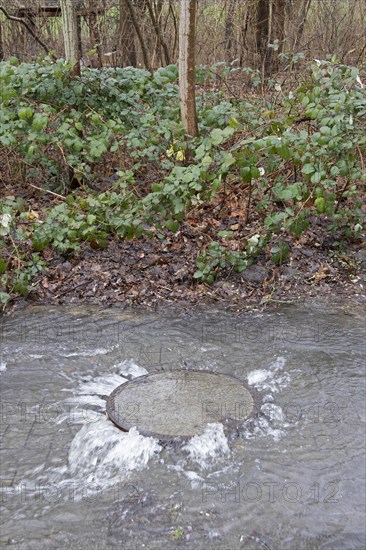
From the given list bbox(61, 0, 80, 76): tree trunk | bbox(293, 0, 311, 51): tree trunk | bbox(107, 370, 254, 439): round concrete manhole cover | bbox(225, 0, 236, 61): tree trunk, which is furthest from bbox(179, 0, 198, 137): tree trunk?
bbox(225, 0, 236, 61): tree trunk

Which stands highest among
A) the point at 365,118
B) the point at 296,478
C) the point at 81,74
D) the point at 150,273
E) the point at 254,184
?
the point at 81,74

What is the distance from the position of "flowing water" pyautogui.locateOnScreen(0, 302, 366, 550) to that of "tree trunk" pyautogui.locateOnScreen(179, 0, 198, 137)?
2643mm

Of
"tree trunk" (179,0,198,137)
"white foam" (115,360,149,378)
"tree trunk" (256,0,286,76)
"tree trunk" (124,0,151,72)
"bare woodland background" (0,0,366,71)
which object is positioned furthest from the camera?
"tree trunk" (256,0,286,76)

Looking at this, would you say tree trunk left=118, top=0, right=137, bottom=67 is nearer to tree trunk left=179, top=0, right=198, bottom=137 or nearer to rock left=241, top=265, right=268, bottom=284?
tree trunk left=179, top=0, right=198, bottom=137

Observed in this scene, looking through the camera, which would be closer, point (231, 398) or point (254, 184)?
point (231, 398)

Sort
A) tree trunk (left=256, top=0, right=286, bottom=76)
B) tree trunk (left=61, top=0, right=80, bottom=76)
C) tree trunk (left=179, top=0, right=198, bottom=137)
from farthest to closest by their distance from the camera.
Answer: tree trunk (left=256, top=0, right=286, bottom=76) → tree trunk (left=61, top=0, right=80, bottom=76) → tree trunk (left=179, top=0, right=198, bottom=137)

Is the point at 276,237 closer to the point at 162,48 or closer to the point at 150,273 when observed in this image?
the point at 150,273

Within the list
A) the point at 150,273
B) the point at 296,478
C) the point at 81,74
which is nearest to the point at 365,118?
the point at 150,273

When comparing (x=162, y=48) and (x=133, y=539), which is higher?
(x=162, y=48)

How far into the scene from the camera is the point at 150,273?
264 inches

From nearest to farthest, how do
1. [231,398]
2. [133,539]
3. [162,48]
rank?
[133,539], [231,398], [162,48]

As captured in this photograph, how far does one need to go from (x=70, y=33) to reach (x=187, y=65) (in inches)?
66.2

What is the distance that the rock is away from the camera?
21.7 ft

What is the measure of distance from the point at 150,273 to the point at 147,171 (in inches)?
76.9
